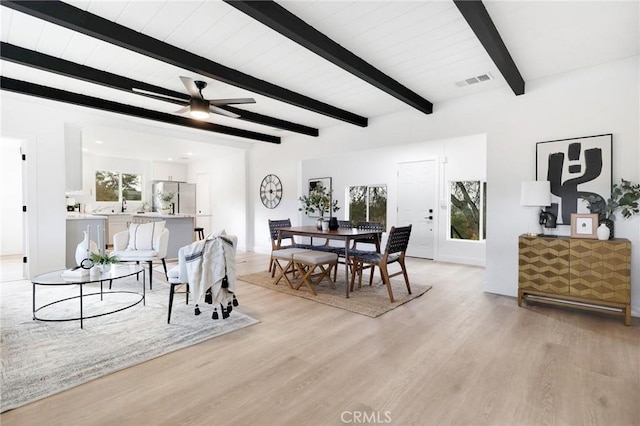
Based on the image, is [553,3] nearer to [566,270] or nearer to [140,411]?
[566,270]

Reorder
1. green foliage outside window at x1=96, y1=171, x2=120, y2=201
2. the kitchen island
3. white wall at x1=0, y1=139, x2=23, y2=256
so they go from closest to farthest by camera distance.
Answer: the kitchen island < white wall at x1=0, y1=139, x2=23, y2=256 < green foliage outside window at x1=96, y1=171, x2=120, y2=201

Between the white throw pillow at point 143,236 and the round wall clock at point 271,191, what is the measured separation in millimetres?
2904

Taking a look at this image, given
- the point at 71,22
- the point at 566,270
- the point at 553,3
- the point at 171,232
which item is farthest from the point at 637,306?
the point at 171,232

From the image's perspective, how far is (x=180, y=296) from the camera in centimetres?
380

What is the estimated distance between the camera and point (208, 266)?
115 inches

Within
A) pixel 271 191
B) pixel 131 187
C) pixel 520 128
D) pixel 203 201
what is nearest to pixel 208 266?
pixel 520 128

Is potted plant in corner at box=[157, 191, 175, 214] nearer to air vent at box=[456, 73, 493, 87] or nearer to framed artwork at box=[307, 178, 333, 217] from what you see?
framed artwork at box=[307, 178, 333, 217]

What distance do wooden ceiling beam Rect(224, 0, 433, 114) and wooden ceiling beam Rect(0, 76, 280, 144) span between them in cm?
325

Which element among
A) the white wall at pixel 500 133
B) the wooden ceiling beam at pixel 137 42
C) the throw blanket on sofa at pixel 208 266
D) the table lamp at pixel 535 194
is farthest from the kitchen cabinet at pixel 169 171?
the table lamp at pixel 535 194

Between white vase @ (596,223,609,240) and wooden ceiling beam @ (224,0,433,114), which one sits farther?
white vase @ (596,223,609,240)

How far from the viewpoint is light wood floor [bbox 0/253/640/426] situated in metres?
1.69

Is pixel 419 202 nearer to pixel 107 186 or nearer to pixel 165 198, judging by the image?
pixel 165 198

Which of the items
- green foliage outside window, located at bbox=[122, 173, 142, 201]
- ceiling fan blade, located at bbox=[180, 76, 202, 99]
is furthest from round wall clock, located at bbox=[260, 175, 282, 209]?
green foliage outside window, located at bbox=[122, 173, 142, 201]

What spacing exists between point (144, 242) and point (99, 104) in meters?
1.94
